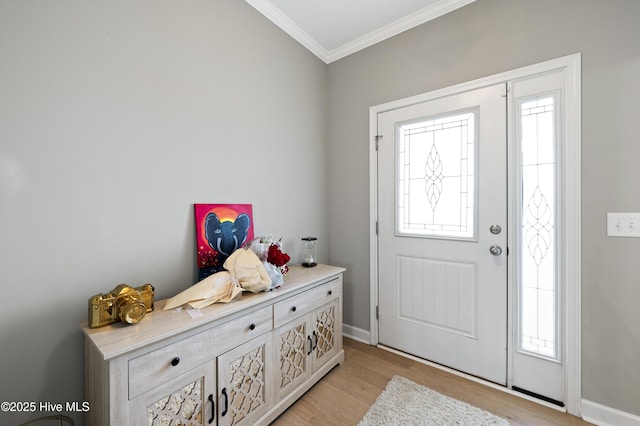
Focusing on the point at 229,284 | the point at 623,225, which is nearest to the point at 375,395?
the point at 229,284

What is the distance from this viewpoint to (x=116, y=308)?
1123mm

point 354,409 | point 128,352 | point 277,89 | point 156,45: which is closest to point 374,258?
point 354,409

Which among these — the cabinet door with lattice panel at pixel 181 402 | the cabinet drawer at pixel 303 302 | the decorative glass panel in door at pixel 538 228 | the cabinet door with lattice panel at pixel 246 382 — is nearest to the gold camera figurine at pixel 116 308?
the cabinet door with lattice panel at pixel 181 402

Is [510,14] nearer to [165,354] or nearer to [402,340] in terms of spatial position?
[402,340]

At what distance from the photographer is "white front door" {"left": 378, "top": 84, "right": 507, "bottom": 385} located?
1.87 m

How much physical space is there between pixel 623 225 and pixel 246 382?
7.43 ft

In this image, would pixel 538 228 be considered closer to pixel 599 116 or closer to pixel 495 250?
pixel 495 250

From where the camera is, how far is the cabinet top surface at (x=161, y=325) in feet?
3.15

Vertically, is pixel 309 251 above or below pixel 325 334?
above

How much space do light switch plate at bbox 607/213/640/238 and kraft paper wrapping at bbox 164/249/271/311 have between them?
199cm

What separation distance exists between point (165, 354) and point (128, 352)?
15 centimetres

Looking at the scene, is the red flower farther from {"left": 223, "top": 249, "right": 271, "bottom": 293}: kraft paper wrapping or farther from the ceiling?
the ceiling

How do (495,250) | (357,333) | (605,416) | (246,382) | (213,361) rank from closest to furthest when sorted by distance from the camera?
(213,361)
(246,382)
(605,416)
(495,250)
(357,333)

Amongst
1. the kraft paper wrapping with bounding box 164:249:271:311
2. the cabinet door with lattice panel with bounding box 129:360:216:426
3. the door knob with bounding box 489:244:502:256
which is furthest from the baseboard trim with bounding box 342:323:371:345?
the cabinet door with lattice panel with bounding box 129:360:216:426
